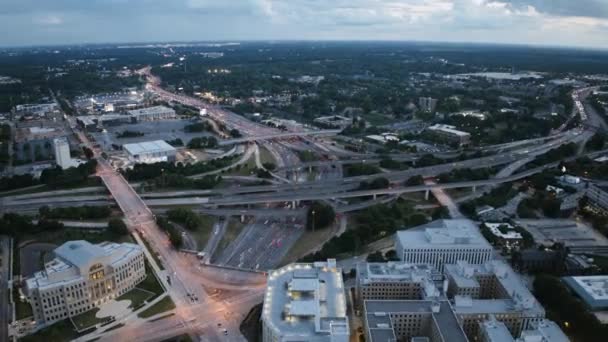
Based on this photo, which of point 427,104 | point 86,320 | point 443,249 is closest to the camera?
point 86,320

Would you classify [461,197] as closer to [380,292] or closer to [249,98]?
[380,292]

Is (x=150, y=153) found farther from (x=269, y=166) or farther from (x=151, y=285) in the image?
(x=151, y=285)

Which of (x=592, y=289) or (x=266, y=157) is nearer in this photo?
(x=592, y=289)

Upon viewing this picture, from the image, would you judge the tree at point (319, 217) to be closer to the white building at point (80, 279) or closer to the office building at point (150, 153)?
the white building at point (80, 279)

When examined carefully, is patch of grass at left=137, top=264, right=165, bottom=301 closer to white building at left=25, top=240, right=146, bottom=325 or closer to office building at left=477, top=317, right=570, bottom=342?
white building at left=25, top=240, right=146, bottom=325

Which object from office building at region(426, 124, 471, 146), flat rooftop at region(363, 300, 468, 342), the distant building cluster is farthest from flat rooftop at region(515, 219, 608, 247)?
office building at region(426, 124, 471, 146)

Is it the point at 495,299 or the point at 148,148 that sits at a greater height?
the point at 148,148

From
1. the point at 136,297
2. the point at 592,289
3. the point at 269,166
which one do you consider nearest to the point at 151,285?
the point at 136,297

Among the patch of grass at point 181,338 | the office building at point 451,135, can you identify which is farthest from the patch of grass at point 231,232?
the office building at point 451,135
